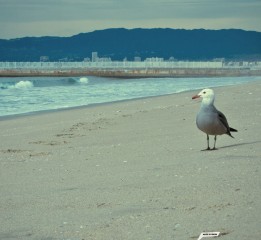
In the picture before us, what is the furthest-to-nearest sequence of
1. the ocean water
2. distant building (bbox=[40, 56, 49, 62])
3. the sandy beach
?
distant building (bbox=[40, 56, 49, 62]), the ocean water, the sandy beach

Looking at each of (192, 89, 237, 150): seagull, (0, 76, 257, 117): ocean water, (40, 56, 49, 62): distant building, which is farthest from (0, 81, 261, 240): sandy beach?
(40, 56, 49, 62): distant building

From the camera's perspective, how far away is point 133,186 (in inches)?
254

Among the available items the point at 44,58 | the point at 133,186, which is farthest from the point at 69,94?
the point at 44,58

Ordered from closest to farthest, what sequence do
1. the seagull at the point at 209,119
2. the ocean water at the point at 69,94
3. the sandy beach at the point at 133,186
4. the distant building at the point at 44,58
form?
the sandy beach at the point at 133,186 < the seagull at the point at 209,119 < the ocean water at the point at 69,94 < the distant building at the point at 44,58

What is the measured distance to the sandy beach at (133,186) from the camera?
503 centimetres

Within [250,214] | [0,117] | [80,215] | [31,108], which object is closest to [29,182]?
[80,215]

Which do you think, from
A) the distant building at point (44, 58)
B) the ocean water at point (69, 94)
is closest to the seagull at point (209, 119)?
the ocean water at point (69, 94)

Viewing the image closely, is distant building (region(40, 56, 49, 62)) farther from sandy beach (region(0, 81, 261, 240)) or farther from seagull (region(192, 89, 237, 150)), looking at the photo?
seagull (region(192, 89, 237, 150))

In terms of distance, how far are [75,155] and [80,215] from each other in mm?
3470

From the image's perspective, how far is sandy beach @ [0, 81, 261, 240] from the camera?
16.5ft

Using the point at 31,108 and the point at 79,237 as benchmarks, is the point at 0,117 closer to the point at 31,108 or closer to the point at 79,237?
the point at 31,108

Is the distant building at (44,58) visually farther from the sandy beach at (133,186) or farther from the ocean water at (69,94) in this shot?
the sandy beach at (133,186)

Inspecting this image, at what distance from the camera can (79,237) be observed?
4.90m

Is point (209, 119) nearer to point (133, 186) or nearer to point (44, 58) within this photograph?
point (133, 186)
